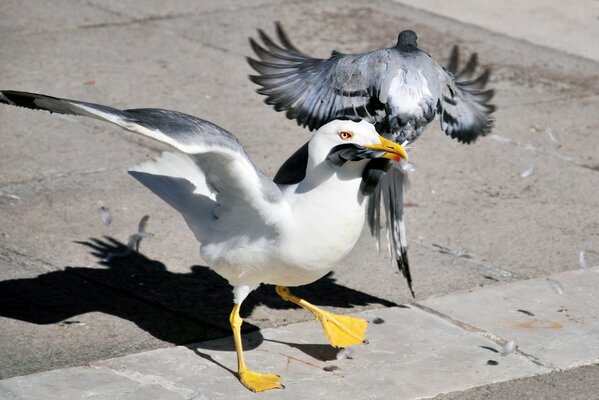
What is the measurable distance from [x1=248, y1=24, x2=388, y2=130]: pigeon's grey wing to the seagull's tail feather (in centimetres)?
75

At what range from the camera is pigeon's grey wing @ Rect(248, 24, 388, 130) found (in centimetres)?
623

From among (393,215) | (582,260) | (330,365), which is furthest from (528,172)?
(330,365)

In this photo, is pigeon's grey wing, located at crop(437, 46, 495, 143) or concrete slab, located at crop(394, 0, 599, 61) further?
concrete slab, located at crop(394, 0, 599, 61)

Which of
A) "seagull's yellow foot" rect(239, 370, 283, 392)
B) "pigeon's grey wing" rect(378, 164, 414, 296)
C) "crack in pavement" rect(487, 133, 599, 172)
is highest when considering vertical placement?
"crack in pavement" rect(487, 133, 599, 172)

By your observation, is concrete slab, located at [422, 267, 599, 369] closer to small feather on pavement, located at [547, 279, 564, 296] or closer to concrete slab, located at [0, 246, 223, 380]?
small feather on pavement, located at [547, 279, 564, 296]

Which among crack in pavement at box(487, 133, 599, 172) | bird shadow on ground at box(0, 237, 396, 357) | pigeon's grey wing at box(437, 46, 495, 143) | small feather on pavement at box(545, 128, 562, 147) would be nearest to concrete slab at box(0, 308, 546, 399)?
bird shadow on ground at box(0, 237, 396, 357)

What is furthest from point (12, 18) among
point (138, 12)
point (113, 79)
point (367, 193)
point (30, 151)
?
point (367, 193)

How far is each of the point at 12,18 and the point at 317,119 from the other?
222 inches

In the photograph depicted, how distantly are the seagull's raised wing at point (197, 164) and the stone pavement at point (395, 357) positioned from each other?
659mm

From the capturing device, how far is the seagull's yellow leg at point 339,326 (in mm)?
5805

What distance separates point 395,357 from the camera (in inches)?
230

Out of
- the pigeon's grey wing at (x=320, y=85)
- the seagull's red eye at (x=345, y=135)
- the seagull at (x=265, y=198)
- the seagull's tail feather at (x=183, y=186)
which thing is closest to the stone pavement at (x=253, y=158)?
the seagull at (x=265, y=198)

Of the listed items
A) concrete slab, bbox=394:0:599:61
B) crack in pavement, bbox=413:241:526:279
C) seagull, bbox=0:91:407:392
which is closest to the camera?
seagull, bbox=0:91:407:392

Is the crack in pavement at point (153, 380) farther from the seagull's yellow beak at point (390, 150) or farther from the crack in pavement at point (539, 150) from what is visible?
the crack in pavement at point (539, 150)
